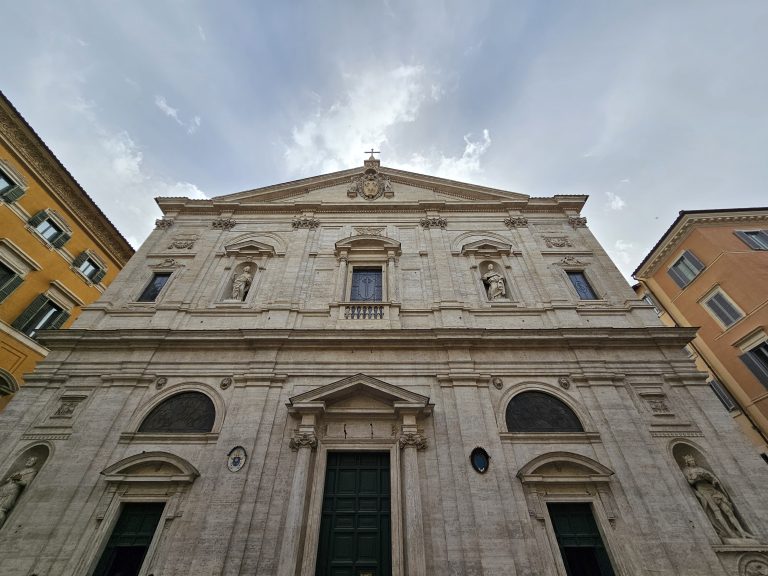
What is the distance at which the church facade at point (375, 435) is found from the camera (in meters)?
7.43

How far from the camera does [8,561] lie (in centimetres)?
716

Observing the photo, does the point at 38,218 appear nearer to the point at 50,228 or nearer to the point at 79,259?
the point at 50,228

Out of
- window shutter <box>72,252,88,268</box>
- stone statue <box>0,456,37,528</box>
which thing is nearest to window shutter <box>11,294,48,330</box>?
window shutter <box>72,252,88,268</box>

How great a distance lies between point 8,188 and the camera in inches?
549

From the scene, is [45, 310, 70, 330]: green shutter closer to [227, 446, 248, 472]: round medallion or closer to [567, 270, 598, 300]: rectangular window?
[227, 446, 248, 472]: round medallion

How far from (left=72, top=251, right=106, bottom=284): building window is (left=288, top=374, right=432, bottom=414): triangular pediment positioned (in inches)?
566

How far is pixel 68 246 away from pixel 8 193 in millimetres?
2991

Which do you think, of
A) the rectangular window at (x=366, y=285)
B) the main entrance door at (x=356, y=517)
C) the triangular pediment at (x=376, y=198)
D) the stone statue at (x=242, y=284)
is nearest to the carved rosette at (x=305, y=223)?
the triangular pediment at (x=376, y=198)

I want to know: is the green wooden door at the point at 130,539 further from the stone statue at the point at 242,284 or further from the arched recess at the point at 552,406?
the arched recess at the point at 552,406

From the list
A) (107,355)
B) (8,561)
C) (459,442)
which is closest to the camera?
(8,561)

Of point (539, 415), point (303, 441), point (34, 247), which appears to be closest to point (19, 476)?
point (303, 441)

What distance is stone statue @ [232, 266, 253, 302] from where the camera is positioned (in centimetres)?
1237

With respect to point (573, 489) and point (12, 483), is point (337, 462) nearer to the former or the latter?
point (573, 489)

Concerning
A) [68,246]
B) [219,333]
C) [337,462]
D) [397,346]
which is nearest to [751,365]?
[397,346]
